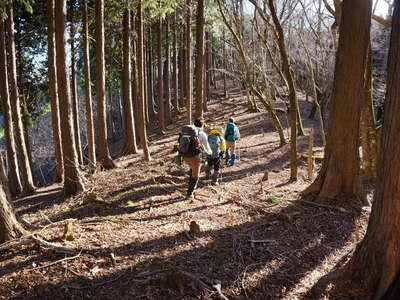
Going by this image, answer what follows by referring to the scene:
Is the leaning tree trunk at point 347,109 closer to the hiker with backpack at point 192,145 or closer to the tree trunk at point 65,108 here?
the hiker with backpack at point 192,145

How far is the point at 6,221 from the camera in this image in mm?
4828

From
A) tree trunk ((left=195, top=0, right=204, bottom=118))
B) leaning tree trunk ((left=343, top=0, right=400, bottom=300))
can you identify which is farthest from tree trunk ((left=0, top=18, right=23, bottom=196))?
leaning tree trunk ((left=343, top=0, right=400, bottom=300))

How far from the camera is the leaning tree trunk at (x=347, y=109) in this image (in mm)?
6422

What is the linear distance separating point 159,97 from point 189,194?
16124 millimetres

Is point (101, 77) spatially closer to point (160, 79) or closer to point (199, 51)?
point (199, 51)

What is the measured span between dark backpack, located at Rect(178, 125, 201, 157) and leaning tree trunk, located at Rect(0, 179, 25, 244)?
3.76 m

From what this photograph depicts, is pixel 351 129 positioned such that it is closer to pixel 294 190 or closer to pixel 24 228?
pixel 294 190

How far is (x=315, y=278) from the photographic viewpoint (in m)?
4.56

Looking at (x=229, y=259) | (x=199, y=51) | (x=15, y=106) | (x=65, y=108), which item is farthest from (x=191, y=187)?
(x=15, y=106)

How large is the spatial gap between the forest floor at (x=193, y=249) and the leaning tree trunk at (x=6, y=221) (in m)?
0.24

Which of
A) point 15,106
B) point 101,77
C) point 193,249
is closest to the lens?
point 193,249

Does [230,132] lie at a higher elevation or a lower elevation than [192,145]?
higher

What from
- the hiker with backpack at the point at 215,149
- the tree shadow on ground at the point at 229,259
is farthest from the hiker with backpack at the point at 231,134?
the tree shadow on ground at the point at 229,259

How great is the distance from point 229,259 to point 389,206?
7.28ft
